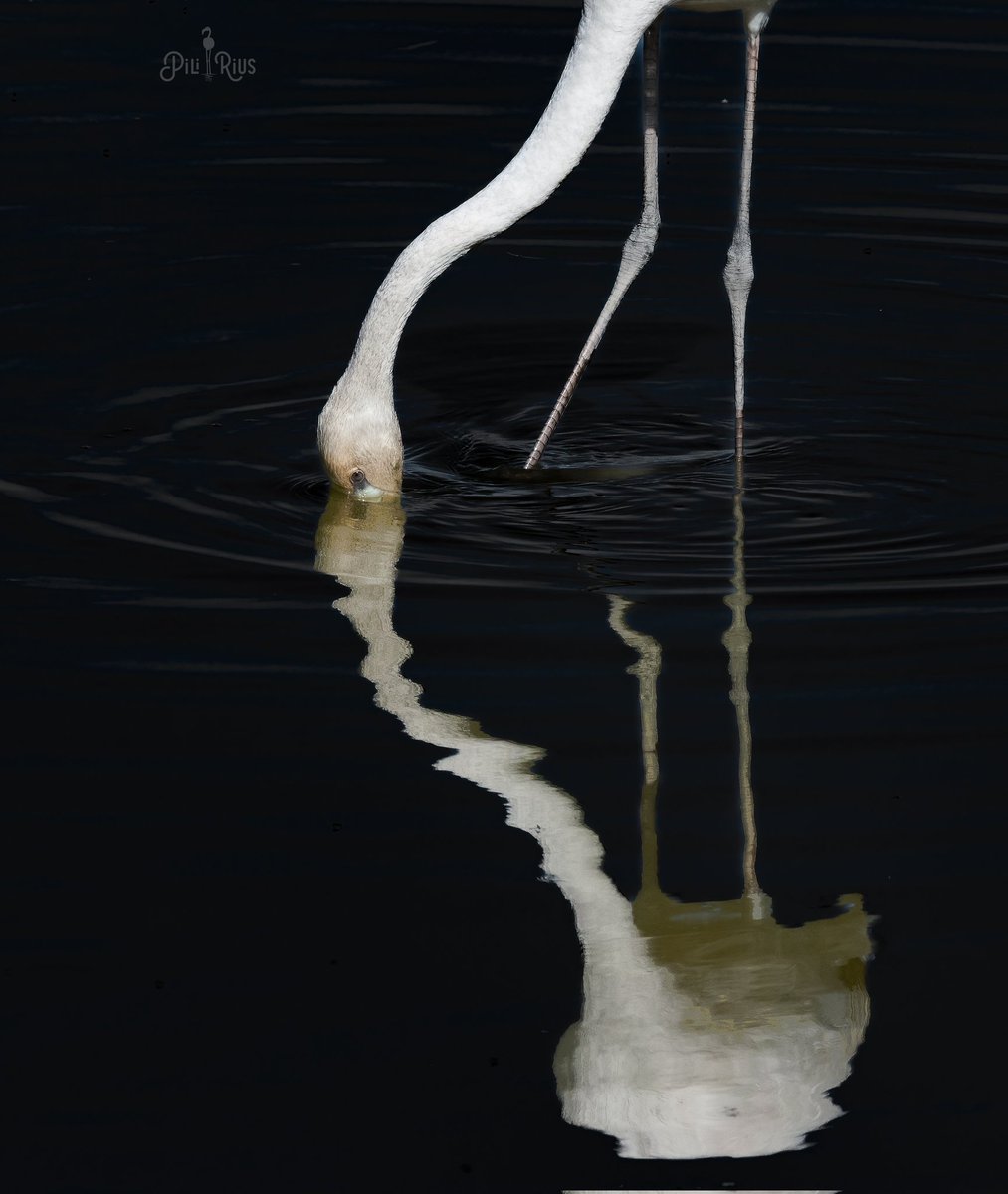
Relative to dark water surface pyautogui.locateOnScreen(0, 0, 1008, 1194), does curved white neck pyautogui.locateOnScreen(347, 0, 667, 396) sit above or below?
above

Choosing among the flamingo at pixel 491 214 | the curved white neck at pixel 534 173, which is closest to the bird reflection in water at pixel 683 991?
the flamingo at pixel 491 214

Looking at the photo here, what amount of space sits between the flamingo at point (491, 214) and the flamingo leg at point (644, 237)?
0.05 ft

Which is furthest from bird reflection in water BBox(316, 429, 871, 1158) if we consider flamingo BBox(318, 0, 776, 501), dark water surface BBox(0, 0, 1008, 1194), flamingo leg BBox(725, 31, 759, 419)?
flamingo leg BBox(725, 31, 759, 419)

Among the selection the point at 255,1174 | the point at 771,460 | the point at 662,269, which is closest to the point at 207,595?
the point at 771,460

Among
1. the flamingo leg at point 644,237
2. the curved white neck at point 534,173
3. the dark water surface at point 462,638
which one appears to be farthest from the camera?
the flamingo leg at point 644,237

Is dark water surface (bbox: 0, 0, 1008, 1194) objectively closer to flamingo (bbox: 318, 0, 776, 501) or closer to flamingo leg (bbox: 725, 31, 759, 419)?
flamingo (bbox: 318, 0, 776, 501)

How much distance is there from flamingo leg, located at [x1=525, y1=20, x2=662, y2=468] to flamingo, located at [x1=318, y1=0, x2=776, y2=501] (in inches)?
0.6

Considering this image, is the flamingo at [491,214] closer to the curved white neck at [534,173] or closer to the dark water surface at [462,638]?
the curved white neck at [534,173]

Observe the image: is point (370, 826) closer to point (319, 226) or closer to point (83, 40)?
point (319, 226)

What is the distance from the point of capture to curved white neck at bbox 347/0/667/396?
7453mm

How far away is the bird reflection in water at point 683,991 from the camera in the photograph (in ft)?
15.5

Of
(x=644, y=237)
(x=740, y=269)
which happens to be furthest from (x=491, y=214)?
(x=740, y=269)

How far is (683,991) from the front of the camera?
5.28m

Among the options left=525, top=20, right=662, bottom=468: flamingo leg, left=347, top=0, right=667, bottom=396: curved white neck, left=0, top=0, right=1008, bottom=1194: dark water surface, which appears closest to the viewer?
left=0, top=0, right=1008, bottom=1194: dark water surface
